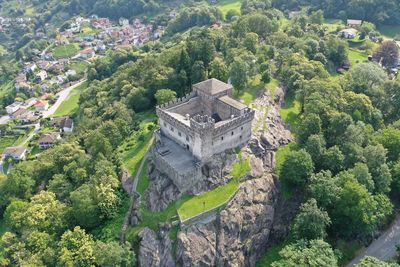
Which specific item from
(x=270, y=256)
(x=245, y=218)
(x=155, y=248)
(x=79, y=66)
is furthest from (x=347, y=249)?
(x=79, y=66)

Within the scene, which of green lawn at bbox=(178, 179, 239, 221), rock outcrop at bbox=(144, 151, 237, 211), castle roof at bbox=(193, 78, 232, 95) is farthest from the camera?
castle roof at bbox=(193, 78, 232, 95)

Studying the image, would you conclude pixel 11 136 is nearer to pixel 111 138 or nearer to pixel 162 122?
pixel 111 138

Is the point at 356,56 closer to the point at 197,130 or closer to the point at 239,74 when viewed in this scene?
the point at 239,74

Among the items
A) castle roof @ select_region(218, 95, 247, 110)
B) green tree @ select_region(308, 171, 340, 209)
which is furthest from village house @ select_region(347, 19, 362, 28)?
green tree @ select_region(308, 171, 340, 209)

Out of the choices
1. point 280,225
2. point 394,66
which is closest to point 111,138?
point 280,225

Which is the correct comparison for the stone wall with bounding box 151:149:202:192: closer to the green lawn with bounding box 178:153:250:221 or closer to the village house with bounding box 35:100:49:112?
the green lawn with bounding box 178:153:250:221

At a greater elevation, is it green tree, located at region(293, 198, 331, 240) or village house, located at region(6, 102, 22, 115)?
green tree, located at region(293, 198, 331, 240)
